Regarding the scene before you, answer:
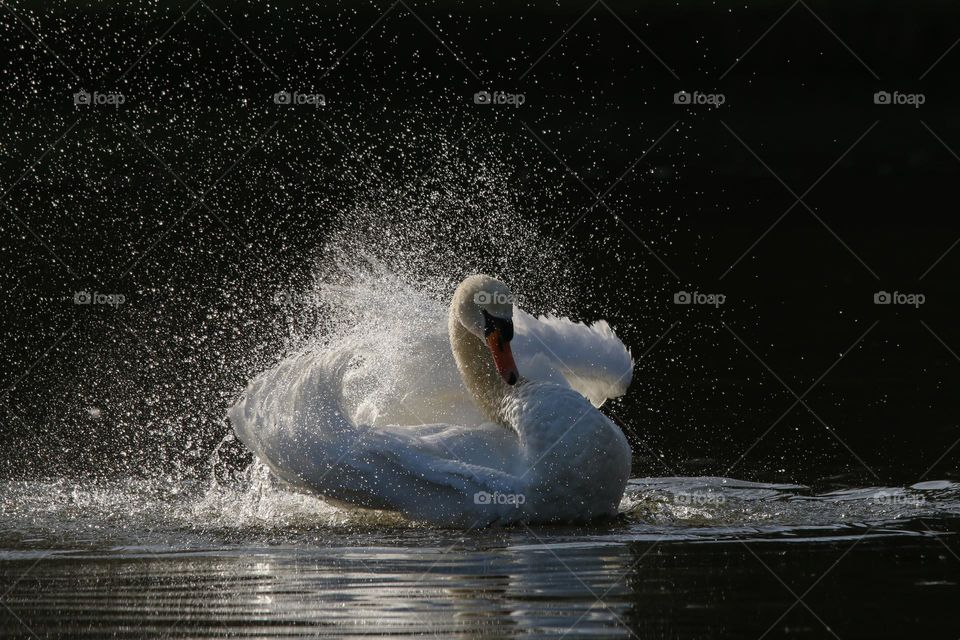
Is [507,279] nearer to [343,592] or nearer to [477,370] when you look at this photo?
[477,370]

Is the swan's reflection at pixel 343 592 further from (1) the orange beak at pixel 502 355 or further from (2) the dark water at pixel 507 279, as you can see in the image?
(1) the orange beak at pixel 502 355

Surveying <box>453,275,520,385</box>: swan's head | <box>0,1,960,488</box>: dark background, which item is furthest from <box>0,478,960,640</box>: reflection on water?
<box>0,1,960,488</box>: dark background

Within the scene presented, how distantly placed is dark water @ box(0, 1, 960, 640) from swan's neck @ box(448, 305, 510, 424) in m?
1.05

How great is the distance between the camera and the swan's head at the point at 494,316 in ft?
30.6

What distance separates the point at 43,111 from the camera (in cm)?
2481

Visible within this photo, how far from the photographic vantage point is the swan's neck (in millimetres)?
9578

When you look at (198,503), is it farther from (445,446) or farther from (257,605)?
(257,605)

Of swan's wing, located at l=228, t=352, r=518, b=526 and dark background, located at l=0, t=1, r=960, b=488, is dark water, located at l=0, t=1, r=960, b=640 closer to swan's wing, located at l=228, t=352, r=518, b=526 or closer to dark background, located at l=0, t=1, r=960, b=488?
dark background, located at l=0, t=1, r=960, b=488

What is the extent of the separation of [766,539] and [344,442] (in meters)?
2.36

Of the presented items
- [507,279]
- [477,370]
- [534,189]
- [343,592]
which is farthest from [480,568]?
[534,189]

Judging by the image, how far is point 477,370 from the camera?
380 inches

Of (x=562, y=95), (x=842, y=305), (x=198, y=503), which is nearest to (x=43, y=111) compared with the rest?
(x=562, y=95)

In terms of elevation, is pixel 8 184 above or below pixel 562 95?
below

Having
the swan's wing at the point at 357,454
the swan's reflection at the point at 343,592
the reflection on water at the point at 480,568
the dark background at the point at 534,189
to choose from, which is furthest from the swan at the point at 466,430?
the dark background at the point at 534,189
